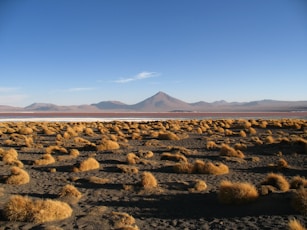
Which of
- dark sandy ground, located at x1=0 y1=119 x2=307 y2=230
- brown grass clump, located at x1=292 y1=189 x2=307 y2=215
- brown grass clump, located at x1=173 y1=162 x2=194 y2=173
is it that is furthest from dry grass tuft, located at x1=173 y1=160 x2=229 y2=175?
brown grass clump, located at x1=292 y1=189 x2=307 y2=215

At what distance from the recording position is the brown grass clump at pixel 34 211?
8516 mm

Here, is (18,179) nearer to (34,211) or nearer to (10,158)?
(34,211)

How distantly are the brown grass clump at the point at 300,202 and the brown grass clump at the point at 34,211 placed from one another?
226 inches

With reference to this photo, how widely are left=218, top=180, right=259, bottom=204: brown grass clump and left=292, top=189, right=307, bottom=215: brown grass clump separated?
123 centimetres

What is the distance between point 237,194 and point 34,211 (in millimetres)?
5379

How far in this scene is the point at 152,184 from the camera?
40.8 feet

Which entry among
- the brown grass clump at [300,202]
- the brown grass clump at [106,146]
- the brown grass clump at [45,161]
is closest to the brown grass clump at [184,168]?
the brown grass clump at [300,202]

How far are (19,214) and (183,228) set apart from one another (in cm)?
407

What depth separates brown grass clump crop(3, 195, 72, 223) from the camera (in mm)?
8516

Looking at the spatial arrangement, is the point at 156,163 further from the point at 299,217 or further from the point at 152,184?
the point at 299,217

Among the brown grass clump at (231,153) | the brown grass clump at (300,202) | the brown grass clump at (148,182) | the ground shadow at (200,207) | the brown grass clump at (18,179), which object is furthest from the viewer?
the brown grass clump at (231,153)

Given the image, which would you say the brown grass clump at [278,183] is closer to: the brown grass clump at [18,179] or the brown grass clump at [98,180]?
the brown grass clump at [98,180]

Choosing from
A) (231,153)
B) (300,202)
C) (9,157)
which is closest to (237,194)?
(300,202)

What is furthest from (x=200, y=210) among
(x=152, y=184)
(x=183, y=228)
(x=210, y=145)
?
(x=210, y=145)
